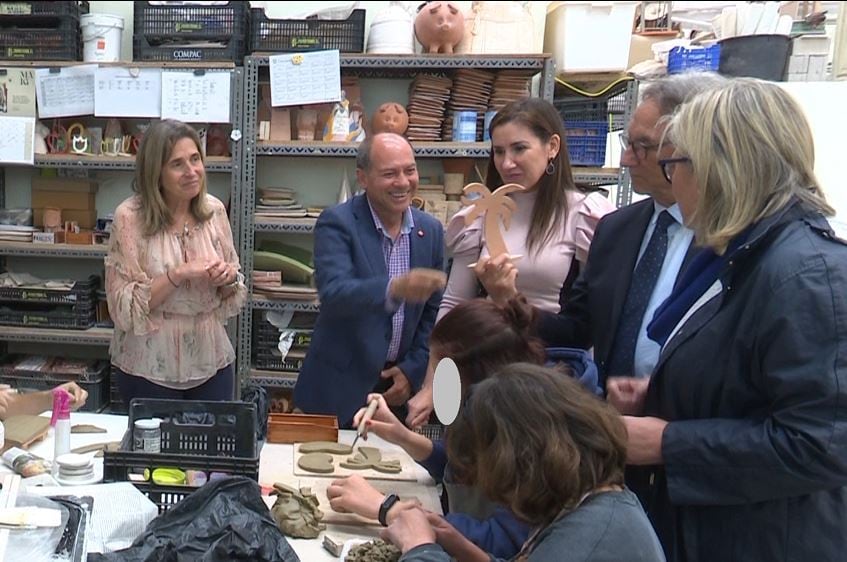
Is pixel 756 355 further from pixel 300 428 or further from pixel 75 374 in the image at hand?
pixel 75 374

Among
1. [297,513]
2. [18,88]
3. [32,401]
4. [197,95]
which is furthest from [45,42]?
[297,513]

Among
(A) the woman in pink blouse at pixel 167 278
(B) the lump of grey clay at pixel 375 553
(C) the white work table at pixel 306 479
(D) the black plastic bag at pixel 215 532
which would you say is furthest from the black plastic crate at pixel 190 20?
(B) the lump of grey clay at pixel 375 553

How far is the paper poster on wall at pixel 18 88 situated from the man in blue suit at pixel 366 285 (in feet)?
7.13

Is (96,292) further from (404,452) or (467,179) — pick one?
(404,452)

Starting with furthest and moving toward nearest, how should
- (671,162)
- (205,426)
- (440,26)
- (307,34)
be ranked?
(307,34), (440,26), (205,426), (671,162)

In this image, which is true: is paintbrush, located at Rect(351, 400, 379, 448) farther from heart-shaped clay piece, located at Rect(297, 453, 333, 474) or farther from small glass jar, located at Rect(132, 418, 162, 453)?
small glass jar, located at Rect(132, 418, 162, 453)

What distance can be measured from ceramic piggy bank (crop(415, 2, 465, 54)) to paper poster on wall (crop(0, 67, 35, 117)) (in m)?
1.90

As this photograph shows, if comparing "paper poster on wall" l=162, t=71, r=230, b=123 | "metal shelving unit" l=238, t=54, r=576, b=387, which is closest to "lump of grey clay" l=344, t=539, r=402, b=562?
"metal shelving unit" l=238, t=54, r=576, b=387

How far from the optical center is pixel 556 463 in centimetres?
89

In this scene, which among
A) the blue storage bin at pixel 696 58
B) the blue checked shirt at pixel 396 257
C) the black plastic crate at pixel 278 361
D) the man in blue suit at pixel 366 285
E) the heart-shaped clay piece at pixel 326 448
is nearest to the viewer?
the heart-shaped clay piece at pixel 326 448

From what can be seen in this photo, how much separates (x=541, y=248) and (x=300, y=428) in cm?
78

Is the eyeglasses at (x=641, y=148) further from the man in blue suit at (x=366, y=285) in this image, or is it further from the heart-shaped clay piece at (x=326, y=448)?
A: the heart-shaped clay piece at (x=326, y=448)

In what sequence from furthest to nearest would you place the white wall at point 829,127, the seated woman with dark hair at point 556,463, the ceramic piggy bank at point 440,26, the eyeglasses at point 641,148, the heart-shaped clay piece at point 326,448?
the ceramic piggy bank at point 440,26 < the white wall at point 829,127 < the heart-shaped clay piece at point 326,448 < the eyeglasses at point 641,148 < the seated woman with dark hair at point 556,463

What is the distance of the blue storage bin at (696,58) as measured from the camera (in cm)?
277
